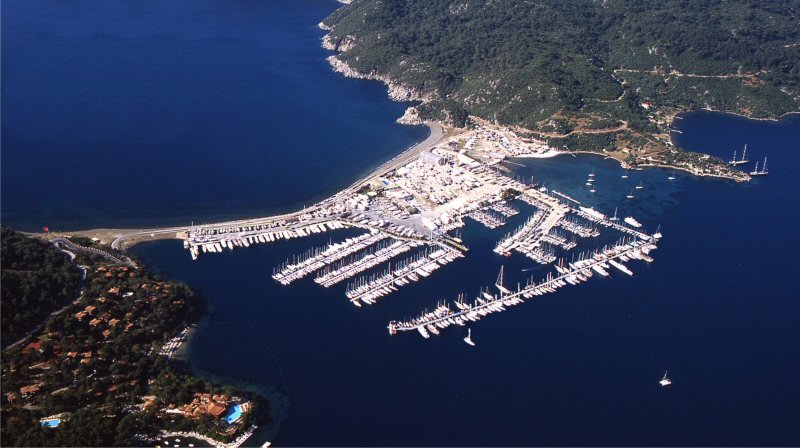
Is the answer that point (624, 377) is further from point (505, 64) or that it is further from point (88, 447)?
point (505, 64)

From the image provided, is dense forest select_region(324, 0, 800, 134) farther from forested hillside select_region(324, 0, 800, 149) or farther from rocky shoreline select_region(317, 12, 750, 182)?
rocky shoreline select_region(317, 12, 750, 182)

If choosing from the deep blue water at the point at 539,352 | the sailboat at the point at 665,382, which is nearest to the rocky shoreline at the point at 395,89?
the deep blue water at the point at 539,352

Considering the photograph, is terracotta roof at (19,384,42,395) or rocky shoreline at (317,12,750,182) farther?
rocky shoreline at (317,12,750,182)

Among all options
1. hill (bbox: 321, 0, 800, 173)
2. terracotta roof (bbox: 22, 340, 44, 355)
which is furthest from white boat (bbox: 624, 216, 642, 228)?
terracotta roof (bbox: 22, 340, 44, 355)

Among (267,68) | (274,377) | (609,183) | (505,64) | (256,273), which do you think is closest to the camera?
(274,377)

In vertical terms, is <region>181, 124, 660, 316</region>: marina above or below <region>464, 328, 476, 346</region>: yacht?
above

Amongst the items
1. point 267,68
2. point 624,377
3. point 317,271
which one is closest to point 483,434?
point 624,377

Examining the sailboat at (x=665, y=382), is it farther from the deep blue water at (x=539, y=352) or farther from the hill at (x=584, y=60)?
the hill at (x=584, y=60)
